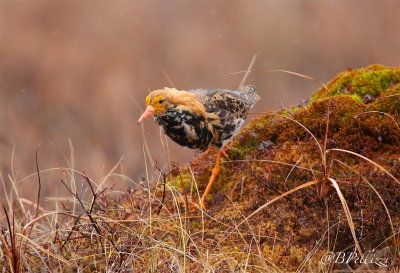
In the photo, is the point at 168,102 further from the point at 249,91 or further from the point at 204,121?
the point at 249,91

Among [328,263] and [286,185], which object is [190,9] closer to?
[286,185]

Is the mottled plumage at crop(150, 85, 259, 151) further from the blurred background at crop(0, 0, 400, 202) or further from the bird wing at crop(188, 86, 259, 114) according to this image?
the blurred background at crop(0, 0, 400, 202)

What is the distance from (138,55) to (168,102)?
741cm

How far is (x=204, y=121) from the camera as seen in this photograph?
17.3 feet

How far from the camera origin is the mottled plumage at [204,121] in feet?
16.7

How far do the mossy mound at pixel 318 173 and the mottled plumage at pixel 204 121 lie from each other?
411 millimetres

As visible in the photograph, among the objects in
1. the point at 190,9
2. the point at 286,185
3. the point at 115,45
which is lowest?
the point at 286,185

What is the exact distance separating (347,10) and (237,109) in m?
7.92

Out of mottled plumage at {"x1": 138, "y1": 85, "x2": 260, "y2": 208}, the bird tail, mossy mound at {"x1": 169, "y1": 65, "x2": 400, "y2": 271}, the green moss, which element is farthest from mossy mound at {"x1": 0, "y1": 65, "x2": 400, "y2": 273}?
the bird tail

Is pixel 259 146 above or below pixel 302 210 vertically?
above

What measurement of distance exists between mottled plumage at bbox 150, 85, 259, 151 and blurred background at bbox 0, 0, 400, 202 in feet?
17.6

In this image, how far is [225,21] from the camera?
41.6ft

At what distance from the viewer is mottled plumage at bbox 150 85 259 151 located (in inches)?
200

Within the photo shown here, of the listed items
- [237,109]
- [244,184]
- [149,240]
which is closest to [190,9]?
[237,109]
